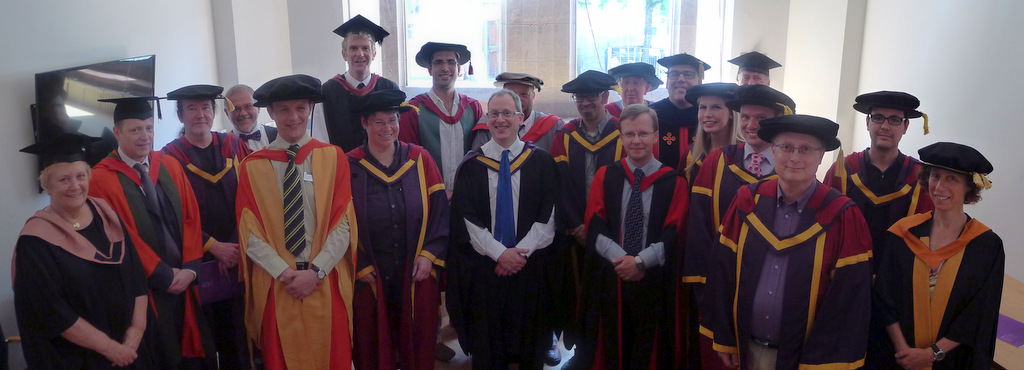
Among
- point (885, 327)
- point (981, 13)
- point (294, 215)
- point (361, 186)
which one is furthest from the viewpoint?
point (981, 13)

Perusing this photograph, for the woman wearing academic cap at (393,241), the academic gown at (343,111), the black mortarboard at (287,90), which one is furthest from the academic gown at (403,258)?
the academic gown at (343,111)

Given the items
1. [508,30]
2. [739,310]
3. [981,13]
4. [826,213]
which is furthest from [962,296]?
[508,30]

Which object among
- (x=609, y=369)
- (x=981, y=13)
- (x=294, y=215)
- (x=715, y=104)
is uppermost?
(x=981, y=13)

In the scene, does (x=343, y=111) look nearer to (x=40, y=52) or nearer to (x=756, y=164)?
(x=40, y=52)

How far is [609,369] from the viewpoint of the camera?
323 centimetres

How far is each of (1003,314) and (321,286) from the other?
140 inches

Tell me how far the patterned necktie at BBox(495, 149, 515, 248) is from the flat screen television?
193 centimetres

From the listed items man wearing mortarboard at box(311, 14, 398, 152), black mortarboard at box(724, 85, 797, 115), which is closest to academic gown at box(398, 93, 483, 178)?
man wearing mortarboard at box(311, 14, 398, 152)

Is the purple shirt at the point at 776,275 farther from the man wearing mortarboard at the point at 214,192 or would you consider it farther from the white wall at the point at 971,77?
the white wall at the point at 971,77

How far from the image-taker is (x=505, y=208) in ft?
10.4

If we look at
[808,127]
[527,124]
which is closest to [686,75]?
[527,124]

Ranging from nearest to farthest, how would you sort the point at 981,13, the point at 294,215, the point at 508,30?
the point at 294,215 → the point at 981,13 → the point at 508,30

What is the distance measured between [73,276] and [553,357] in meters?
2.45

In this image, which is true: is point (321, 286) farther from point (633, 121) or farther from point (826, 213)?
point (826, 213)
